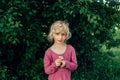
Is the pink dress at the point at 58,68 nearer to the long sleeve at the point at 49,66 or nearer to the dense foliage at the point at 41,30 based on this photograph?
the long sleeve at the point at 49,66

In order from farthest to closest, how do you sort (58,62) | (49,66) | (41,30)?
(41,30)
(49,66)
(58,62)

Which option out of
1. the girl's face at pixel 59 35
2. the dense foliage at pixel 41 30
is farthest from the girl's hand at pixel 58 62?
the dense foliage at pixel 41 30

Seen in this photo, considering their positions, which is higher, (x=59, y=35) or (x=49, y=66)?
(x=59, y=35)

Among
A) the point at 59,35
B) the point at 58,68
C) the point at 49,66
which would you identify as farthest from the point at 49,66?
the point at 59,35

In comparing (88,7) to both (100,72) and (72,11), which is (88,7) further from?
(100,72)

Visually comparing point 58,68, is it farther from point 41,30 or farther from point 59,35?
point 41,30

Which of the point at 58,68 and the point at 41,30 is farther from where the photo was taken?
the point at 41,30

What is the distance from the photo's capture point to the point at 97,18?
6719mm

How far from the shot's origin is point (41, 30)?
706 cm

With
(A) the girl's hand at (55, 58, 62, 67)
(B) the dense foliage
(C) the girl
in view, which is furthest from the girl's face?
(B) the dense foliage

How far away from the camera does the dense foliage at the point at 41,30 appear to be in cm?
638

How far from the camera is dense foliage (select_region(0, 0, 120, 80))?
251 inches

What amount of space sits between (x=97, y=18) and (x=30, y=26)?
108 cm

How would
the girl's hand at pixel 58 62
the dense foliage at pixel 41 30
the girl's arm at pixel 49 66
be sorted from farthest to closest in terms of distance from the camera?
the dense foliage at pixel 41 30 → the girl's arm at pixel 49 66 → the girl's hand at pixel 58 62
